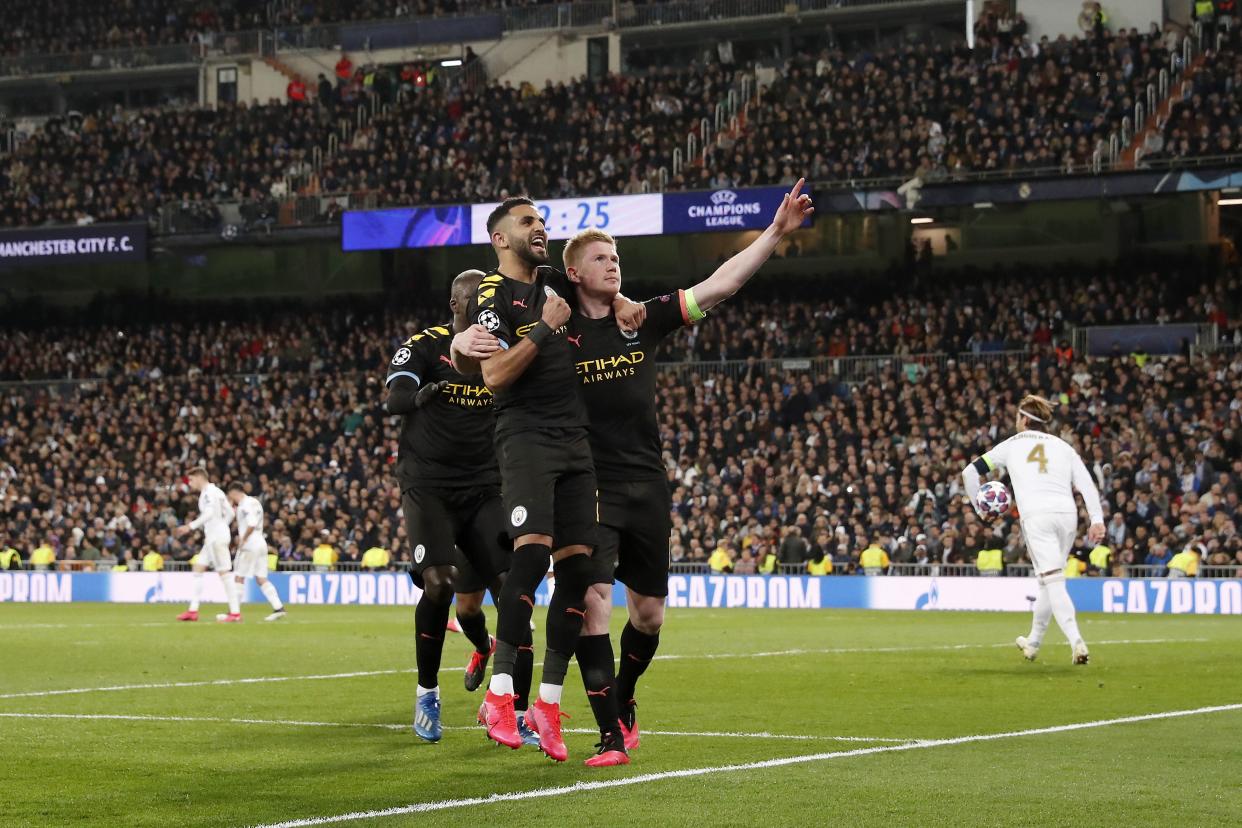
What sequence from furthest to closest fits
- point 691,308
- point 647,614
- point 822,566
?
point 822,566
point 647,614
point 691,308

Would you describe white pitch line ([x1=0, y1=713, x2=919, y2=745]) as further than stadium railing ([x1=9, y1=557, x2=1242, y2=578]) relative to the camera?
No

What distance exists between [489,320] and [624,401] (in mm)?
832

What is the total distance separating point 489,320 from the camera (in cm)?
814

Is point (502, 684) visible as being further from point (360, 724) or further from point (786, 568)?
point (786, 568)

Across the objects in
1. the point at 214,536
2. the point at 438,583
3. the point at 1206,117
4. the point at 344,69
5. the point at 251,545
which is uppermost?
the point at 344,69

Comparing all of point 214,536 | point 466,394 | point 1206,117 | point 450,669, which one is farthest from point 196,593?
point 1206,117

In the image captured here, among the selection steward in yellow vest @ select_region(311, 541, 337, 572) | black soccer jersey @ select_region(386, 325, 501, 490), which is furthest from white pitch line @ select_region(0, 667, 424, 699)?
steward in yellow vest @ select_region(311, 541, 337, 572)

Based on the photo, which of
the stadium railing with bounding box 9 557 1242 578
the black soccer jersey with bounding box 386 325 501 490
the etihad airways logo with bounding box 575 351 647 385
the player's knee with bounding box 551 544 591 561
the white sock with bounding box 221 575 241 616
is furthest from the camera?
the stadium railing with bounding box 9 557 1242 578

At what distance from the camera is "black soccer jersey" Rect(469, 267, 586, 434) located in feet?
26.9

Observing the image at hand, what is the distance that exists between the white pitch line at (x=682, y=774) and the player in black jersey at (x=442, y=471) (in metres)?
2.51

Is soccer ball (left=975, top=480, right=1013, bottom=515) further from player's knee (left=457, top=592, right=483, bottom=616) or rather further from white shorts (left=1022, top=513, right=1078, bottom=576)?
player's knee (left=457, top=592, right=483, bottom=616)

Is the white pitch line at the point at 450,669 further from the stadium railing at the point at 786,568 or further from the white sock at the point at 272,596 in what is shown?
the stadium railing at the point at 786,568

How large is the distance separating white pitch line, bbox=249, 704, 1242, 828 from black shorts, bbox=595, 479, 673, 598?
3.61ft

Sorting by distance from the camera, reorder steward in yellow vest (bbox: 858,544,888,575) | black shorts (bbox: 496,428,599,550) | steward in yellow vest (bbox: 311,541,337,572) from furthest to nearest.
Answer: steward in yellow vest (bbox: 311,541,337,572) < steward in yellow vest (bbox: 858,544,888,575) < black shorts (bbox: 496,428,599,550)
